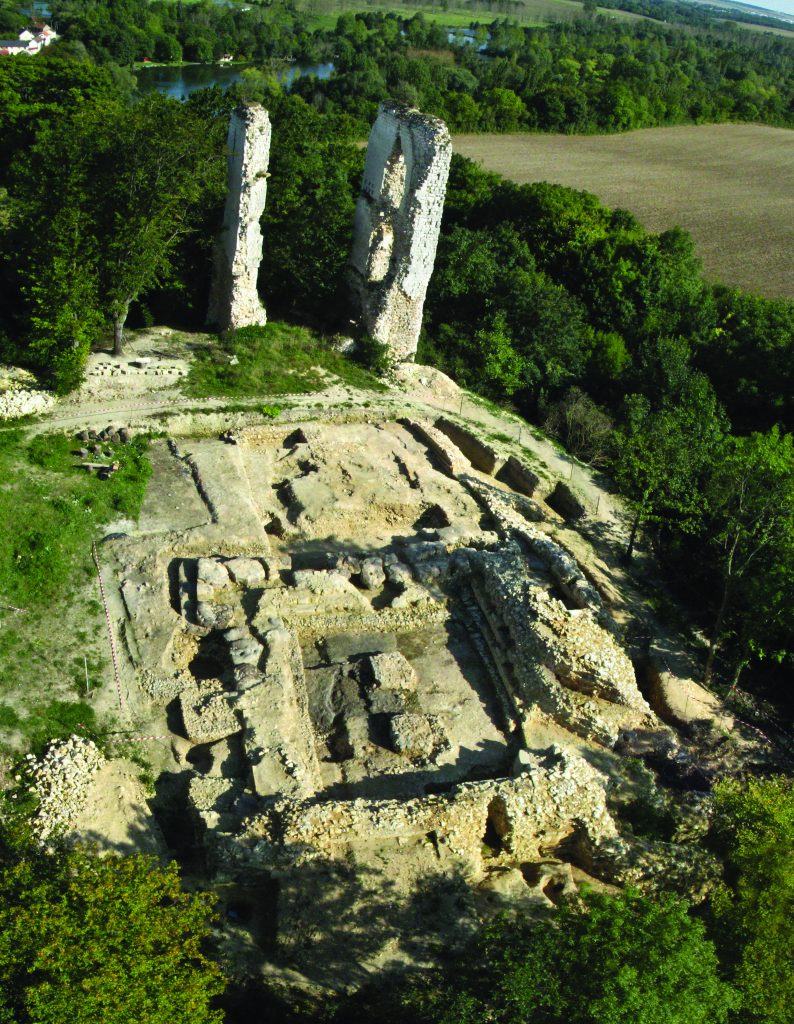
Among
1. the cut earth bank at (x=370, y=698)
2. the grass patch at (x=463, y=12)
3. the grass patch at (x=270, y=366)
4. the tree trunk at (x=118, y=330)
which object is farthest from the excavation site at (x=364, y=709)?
the grass patch at (x=463, y=12)

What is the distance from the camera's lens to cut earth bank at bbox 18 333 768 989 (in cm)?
1305

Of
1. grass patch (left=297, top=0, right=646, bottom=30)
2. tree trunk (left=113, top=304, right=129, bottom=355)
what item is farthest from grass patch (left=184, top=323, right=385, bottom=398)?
grass patch (left=297, top=0, right=646, bottom=30)

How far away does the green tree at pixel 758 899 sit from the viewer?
436 inches

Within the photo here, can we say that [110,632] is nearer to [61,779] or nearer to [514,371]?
[61,779]

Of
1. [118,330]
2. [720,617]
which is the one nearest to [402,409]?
[118,330]

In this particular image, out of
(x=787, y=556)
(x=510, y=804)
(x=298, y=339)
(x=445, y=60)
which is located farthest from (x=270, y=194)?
(x=445, y=60)

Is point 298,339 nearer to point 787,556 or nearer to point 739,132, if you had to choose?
point 787,556

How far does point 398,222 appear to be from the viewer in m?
26.6

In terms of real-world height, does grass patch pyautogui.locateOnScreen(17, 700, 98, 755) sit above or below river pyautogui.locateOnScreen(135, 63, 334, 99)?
below

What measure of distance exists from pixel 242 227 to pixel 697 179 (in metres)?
43.3

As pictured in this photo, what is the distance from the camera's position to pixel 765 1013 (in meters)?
10.9

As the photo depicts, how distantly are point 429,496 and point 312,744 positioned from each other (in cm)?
816

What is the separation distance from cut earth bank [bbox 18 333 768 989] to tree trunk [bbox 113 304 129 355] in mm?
850

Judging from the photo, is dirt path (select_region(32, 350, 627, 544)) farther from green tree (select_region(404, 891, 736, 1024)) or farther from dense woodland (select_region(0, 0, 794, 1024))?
green tree (select_region(404, 891, 736, 1024))
